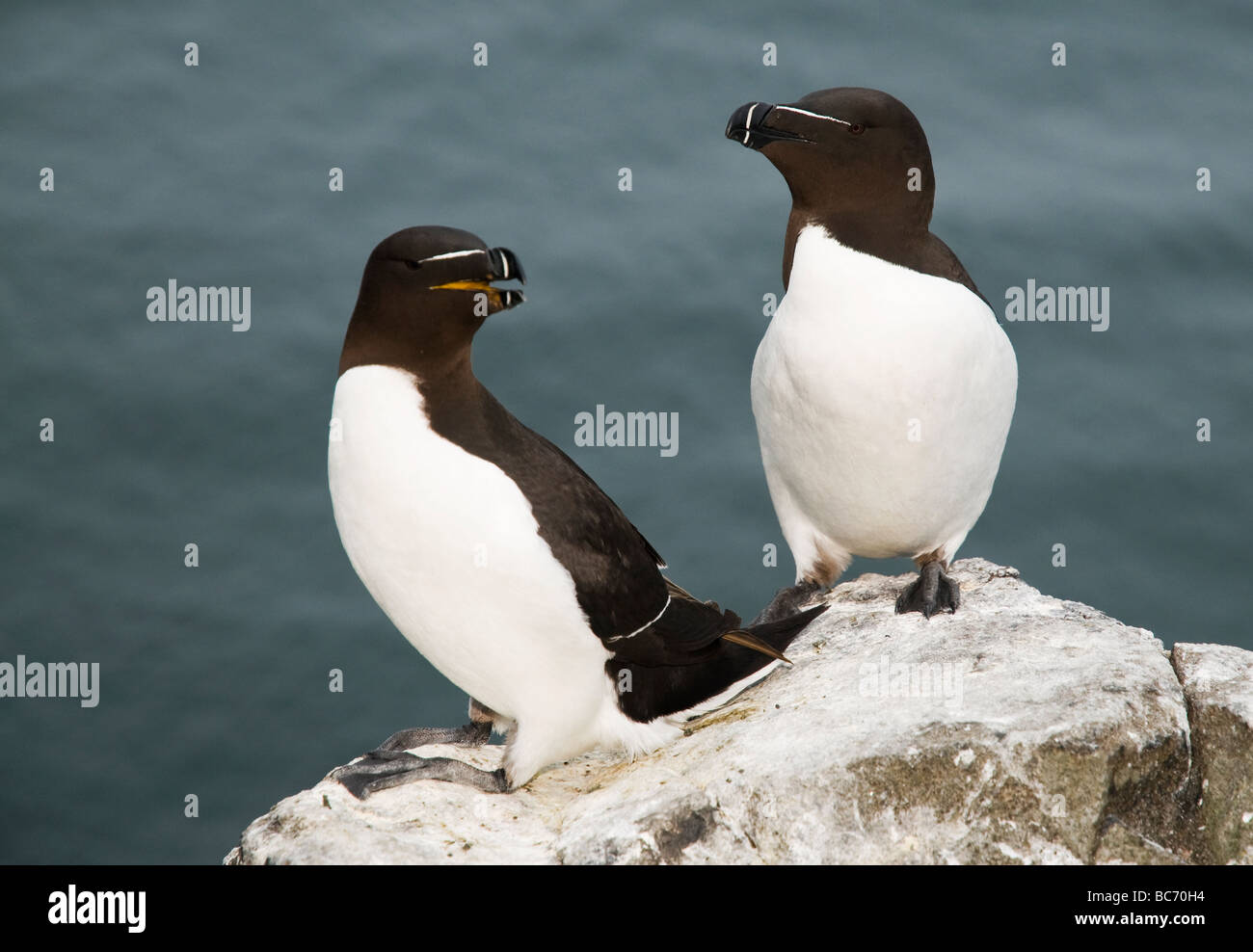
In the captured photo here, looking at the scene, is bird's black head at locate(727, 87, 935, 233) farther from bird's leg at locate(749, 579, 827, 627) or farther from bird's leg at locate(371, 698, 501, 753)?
bird's leg at locate(371, 698, 501, 753)

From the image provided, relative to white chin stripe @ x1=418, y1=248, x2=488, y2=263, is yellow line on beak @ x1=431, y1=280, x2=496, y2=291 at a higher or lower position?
lower

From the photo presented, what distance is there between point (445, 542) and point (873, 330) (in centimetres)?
182

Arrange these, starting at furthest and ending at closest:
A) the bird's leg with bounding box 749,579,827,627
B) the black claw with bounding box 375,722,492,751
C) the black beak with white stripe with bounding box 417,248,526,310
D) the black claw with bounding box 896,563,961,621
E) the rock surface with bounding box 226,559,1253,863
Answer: the bird's leg with bounding box 749,579,827,627, the black claw with bounding box 896,563,961,621, the black claw with bounding box 375,722,492,751, the black beak with white stripe with bounding box 417,248,526,310, the rock surface with bounding box 226,559,1253,863

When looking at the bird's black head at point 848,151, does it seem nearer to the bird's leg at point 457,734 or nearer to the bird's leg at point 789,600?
the bird's leg at point 789,600

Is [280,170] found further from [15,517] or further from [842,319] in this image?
[842,319]

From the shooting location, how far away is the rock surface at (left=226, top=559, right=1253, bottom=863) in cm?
438

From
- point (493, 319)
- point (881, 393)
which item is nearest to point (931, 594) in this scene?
point (881, 393)

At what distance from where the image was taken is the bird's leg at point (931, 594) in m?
5.84

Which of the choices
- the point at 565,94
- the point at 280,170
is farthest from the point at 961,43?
the point at 280,170

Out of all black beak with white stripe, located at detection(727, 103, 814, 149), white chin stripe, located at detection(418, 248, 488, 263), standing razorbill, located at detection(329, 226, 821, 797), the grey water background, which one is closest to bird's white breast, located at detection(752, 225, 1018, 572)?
black beak with white stripe, located at detection(727, 103, 814, 149)

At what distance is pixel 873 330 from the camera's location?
219 inches

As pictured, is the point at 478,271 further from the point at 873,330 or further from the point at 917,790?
the point at 917,790

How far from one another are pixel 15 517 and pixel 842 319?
23.9ft

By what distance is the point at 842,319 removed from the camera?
18.4 ft
